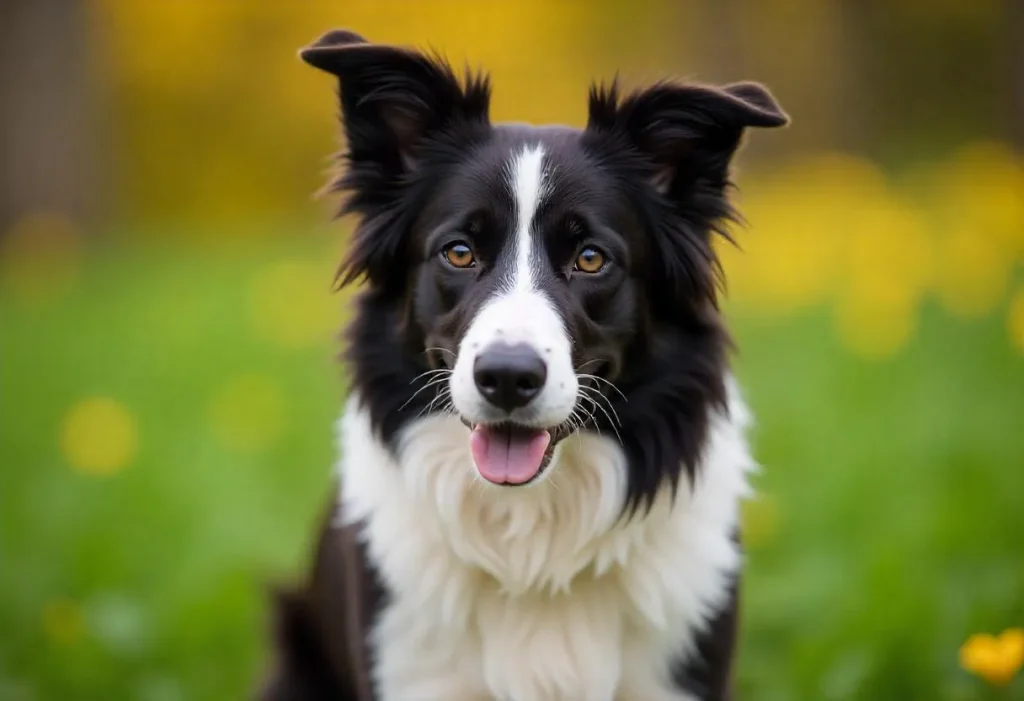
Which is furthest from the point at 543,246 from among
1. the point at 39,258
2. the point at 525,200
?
the point at 39,258

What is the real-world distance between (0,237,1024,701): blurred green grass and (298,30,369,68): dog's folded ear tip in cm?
214

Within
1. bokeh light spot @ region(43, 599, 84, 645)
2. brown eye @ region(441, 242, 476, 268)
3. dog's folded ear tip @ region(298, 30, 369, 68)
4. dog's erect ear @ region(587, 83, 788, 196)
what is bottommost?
bokeh light spot @ region(43, 599, 84, 645)

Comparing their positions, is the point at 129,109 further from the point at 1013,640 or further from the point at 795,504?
the point at 1013,640

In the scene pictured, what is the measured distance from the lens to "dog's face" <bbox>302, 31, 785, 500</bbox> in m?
3.07

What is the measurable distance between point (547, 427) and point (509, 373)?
0.26 metres

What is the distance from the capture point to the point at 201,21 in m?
20.4

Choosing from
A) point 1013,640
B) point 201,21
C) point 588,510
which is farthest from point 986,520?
point 201,21

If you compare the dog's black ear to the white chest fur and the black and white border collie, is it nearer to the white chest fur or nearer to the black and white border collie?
the black and white border collie

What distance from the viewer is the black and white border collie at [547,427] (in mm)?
3146

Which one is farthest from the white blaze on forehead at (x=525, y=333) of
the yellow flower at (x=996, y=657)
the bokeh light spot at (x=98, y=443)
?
the bokeh light spot at (x=98, y=443)

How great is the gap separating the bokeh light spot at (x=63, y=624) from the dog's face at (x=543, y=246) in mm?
2001

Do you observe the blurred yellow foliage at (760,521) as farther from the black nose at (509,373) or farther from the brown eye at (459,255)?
the black nose at (509,373)

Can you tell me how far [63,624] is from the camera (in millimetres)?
4488

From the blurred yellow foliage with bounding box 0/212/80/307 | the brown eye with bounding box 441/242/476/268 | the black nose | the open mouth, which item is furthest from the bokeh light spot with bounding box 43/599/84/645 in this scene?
the blurred yellow foliage with bounding box 0/212/80/307
